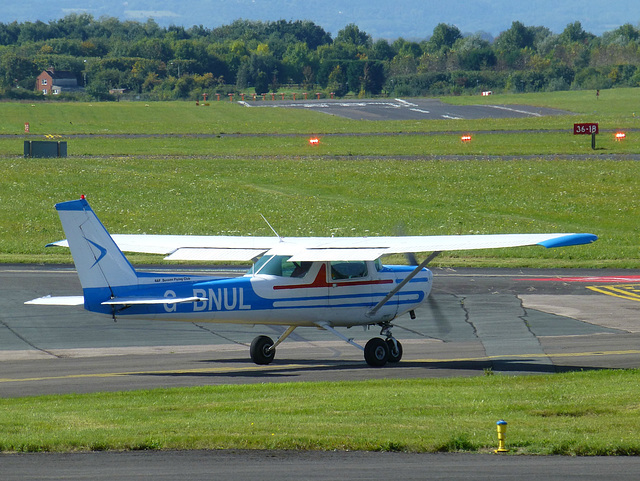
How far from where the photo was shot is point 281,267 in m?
18.2

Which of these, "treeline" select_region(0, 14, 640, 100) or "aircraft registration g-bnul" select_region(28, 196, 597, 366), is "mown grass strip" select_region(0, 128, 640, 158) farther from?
"treeline" select_region(0, 14, 640, 100)

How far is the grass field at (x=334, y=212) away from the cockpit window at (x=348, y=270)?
278cm

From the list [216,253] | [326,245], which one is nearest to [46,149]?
[216,253]

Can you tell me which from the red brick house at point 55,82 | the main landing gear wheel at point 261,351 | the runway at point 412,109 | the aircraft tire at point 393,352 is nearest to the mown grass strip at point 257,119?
the runway at point 412,109

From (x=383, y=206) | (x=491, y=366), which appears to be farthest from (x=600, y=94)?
(x=491, y=366)

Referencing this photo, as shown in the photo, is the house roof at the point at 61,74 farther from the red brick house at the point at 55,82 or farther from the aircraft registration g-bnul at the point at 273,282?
the aircraft registration g-bnul at the point at 273,282

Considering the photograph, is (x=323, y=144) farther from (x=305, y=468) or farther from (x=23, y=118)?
(x=305, y=468)

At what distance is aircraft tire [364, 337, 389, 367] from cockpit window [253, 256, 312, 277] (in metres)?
2.11

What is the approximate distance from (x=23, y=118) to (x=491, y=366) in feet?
290

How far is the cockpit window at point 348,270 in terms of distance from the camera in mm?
18422

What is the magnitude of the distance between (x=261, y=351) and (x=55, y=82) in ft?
530

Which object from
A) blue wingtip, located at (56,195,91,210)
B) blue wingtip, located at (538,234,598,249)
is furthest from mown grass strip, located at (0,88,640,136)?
blue wingtip, located at (56,195,91,210)

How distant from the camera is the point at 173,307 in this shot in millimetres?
16906

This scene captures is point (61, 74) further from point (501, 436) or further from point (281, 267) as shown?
point (501, 436)
